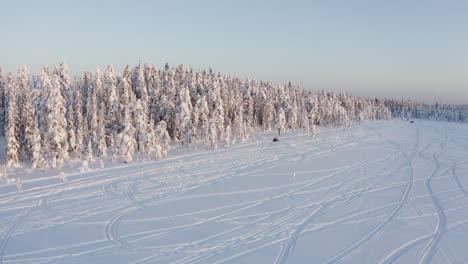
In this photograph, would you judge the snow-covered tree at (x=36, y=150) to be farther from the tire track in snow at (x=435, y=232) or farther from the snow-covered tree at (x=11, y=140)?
the tire track in snow at (x=435, y=232)

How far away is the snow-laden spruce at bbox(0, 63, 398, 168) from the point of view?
3672 cm

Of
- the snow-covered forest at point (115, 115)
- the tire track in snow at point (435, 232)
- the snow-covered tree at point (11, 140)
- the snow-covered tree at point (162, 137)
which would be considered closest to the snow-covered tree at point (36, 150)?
the snow-covered forest at point (115, 115)

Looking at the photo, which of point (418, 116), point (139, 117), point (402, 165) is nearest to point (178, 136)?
point (139, 117)

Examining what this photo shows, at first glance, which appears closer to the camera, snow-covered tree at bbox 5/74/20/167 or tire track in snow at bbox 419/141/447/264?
tire track in snow at bbox 419/141/447/264

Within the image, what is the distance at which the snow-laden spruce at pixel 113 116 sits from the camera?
36719 mm

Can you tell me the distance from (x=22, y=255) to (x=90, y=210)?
5.70 metres

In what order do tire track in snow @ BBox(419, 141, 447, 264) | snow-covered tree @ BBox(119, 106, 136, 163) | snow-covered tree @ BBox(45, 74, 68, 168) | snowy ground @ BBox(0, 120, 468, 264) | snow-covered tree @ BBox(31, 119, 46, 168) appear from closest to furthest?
tire track in snow @ BBox(419, 141, 447, 264)
snowy ground @ BBox(0, 120, 468, 264)
snow-covered tree @ BBox(31, 119, 46, 168)
snow-covered tree @ BBox(45, 74, 68, 168)
snow-covered tree @ BBox(119, 106, 136, 163)

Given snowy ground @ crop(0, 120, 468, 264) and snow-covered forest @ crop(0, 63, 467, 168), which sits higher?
snow-covered forest @ crop(0, 63, 467, 168)

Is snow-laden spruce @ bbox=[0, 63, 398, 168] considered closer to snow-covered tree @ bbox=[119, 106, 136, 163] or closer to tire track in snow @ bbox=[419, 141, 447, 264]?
snow-covered tree @ bbox=[119, 106, 136, 163]

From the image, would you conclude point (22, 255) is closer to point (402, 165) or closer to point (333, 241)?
point (333, 241)

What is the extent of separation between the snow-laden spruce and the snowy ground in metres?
10.5

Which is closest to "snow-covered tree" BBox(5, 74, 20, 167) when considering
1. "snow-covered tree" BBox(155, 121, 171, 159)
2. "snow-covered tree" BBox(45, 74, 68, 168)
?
"snow-covered tree" BBox(45, 74, 68, 168)

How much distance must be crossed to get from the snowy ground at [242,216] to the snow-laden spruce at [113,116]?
34.4 ft

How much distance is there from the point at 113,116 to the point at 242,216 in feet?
119
